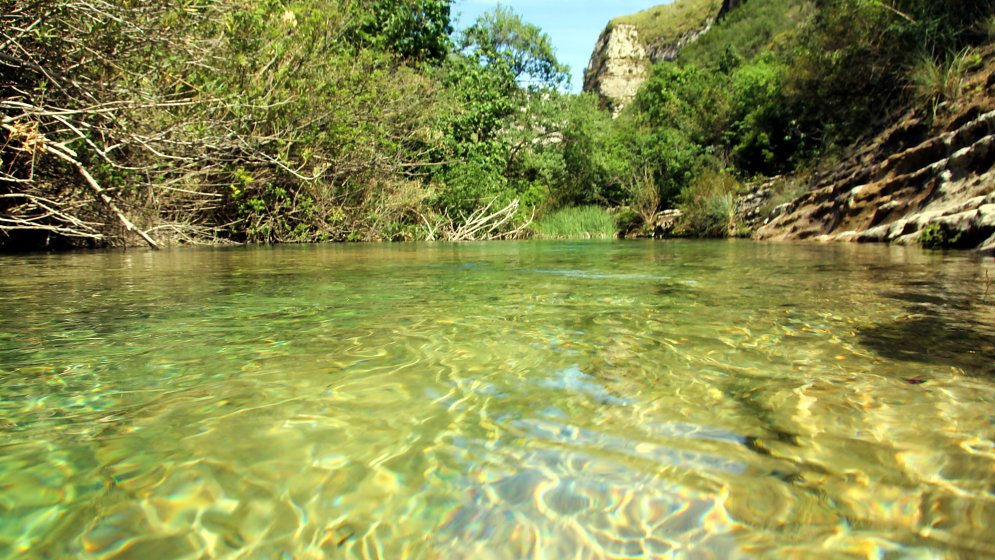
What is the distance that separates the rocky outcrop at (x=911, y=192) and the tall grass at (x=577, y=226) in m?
7.12

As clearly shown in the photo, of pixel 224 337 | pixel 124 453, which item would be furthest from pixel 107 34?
pixel 124 453

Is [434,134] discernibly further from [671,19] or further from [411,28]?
[671,19]

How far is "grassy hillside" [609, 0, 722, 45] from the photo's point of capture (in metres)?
88.2

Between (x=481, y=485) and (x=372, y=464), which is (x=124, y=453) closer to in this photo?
(x=372, y=464)

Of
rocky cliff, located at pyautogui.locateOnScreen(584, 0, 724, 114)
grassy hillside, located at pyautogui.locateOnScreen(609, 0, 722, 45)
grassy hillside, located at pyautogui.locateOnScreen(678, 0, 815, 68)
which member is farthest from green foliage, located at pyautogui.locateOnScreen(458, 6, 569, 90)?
grassy hillside, located at pyautogui.locateOnScreen(609, 0, 722, 45)

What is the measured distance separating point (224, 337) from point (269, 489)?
4.75 feet

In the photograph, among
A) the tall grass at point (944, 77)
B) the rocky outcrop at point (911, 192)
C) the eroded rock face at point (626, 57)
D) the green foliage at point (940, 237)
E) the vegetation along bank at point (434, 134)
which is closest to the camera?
the vegetation along bank at point (434, 134)

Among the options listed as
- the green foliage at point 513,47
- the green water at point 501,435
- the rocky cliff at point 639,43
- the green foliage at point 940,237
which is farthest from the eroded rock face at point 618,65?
the green water at point 501,435

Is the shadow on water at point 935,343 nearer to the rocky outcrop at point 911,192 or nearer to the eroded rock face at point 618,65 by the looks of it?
the rocky outcrop at point 911,192

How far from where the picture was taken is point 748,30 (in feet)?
191

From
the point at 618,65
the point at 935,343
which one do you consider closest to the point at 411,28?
the point at 935,343

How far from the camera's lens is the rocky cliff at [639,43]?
8700 centimetres

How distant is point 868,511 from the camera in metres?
0.99

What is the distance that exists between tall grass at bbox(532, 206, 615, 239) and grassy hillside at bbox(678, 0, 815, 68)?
36848mm
